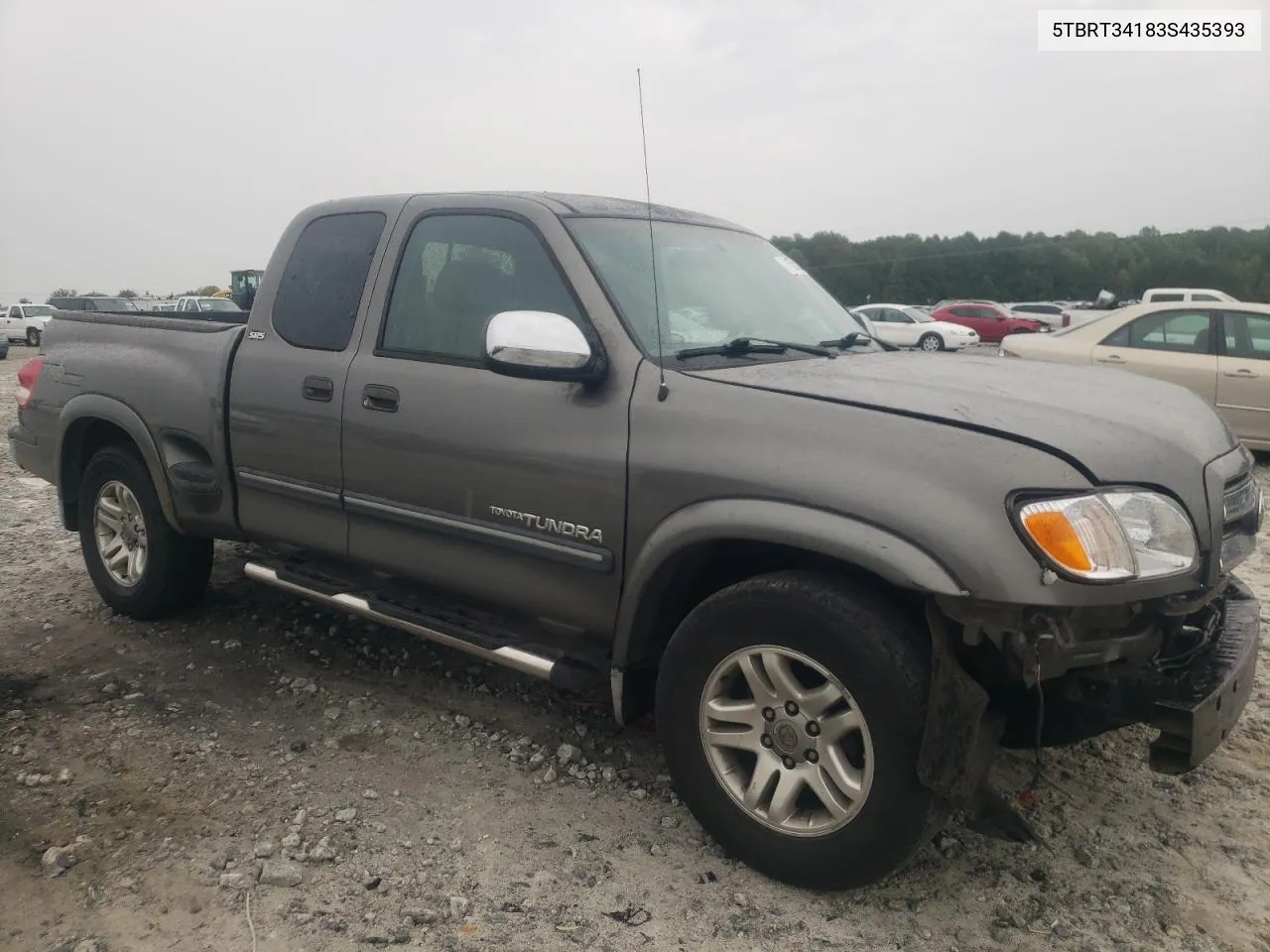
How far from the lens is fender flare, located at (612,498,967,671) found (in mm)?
2240

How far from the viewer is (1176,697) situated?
230cm

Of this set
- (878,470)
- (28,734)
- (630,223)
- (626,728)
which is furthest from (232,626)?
(878,470)

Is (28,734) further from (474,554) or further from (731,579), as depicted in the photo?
(731,579)

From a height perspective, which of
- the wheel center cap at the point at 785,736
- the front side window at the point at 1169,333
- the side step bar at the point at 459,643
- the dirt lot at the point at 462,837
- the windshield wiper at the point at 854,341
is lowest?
the dirt lot at the point at 462,837

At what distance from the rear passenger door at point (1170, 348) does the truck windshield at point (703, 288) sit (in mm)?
5834

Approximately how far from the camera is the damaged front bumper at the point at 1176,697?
7.50 feet

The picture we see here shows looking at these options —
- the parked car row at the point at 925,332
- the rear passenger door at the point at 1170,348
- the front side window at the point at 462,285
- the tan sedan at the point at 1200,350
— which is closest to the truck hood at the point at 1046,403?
the front side window at the point at 462,285

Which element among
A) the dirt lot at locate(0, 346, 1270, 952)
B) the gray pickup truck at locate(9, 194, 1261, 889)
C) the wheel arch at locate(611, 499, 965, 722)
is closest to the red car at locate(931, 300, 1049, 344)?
the dirt lot at locate(0, 346, 1270, 952)

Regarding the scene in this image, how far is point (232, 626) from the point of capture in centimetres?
462

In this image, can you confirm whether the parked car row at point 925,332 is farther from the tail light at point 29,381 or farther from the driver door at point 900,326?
the tail light at point 29,381

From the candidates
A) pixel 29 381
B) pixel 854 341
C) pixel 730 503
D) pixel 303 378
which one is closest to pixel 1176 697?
pixel 730 503

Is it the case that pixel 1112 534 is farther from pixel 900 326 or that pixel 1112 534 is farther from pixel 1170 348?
pixel 900 326

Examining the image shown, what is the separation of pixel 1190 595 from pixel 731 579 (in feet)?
3.93

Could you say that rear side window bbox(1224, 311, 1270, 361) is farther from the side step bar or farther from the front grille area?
the side step bar
